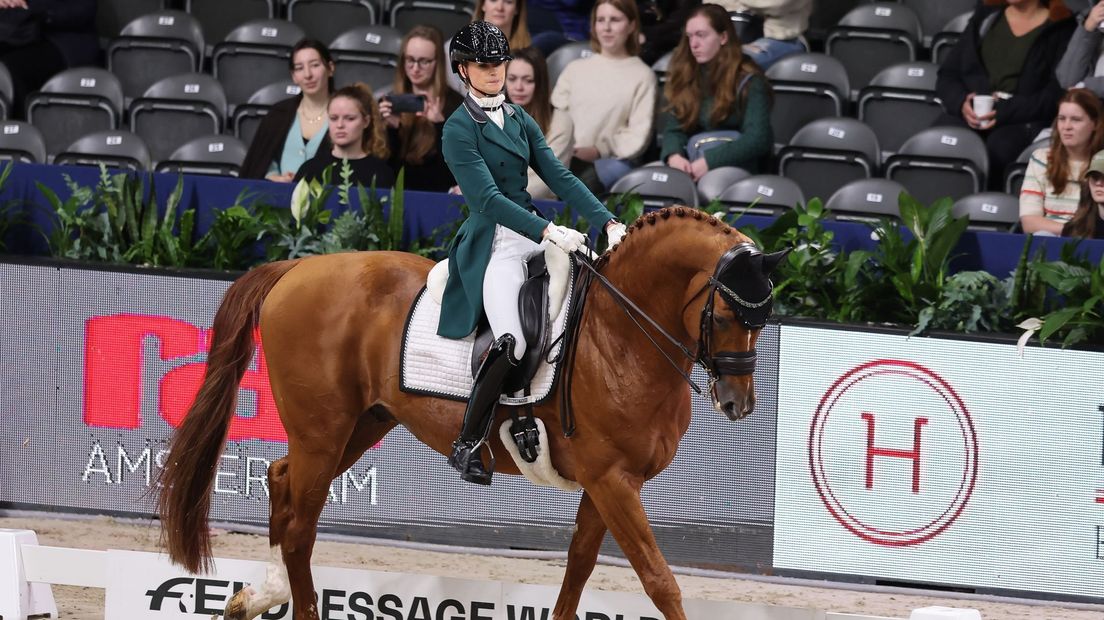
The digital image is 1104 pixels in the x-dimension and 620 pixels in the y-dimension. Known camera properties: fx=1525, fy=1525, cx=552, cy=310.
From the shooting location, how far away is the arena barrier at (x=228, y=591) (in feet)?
18.4

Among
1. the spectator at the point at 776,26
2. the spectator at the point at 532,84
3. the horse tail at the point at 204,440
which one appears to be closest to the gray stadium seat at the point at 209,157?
the spectator at the point at 532,84

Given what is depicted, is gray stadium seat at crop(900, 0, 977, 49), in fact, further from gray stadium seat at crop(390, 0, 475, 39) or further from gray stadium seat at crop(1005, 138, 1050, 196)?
gray stadium seat at crop(390, 0, 475, 39)

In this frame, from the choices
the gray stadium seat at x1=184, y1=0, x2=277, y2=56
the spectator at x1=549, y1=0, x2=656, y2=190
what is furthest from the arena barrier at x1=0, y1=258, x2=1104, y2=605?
the gray stadium seat at x1=184, y1=0, x2=277, y2=56

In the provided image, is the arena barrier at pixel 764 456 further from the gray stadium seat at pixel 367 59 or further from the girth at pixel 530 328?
the gray stadium seat at pixel 367 59

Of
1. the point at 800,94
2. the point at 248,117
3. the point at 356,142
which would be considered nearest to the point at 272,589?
the point at 356,142

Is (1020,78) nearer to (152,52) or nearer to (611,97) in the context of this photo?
(611,97)

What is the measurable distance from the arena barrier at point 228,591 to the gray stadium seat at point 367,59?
15.6ft

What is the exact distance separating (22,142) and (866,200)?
5.22 meters

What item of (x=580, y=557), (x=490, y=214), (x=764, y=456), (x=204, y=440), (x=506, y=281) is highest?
(x=490, y=214)

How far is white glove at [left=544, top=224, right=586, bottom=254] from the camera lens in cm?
488

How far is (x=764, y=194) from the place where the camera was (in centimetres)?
816

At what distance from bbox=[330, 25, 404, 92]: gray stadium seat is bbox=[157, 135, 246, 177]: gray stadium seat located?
3.34ft

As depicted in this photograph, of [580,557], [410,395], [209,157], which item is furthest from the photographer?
[209,157]

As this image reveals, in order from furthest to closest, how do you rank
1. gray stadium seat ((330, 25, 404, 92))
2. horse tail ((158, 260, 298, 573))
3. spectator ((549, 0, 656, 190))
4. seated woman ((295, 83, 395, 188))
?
gray stadium seat ((330, 25, 404, 92)), spectator ((549, 0, 656, 190)), seated woman ((295, 83, 395, 188)), horse tail ((158, 260, 298, 573))
